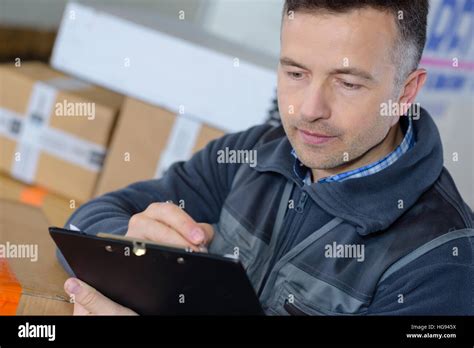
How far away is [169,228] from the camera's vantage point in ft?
3.61

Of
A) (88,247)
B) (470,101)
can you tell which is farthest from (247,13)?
(88,247)

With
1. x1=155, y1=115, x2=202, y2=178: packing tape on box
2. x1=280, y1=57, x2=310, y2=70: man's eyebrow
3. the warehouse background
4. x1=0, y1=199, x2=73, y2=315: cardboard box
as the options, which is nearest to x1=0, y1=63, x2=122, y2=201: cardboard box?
x1=155, y1=115, x2=202, y2=178: packing tape on box

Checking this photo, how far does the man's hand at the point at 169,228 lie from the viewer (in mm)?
1087

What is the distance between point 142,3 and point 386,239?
207 centimetres

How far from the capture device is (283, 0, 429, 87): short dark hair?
1.10 metres

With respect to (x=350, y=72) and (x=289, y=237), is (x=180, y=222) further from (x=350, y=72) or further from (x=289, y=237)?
(x=350, y=72)

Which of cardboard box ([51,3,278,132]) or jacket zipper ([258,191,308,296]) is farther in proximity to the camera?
cardboard box ([51,3,278,132])

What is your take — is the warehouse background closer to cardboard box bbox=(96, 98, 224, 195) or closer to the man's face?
cardboard box bbox=(96, 98, 224, 195)

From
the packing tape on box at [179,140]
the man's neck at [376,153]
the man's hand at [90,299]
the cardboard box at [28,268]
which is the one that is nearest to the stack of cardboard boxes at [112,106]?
the packing tape on box at [179,140]

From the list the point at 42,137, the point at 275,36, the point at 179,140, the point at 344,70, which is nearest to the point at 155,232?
the point at 344,70

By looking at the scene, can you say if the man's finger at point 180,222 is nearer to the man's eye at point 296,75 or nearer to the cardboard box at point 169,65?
the man's eye at point 296,75

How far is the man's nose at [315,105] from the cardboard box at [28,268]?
0.42m

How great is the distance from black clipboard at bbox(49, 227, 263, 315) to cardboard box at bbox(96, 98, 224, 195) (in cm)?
78

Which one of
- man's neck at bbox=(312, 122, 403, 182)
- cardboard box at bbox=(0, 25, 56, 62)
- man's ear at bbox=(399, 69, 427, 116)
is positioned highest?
cardboard box at bbox=(0, 25, 56, 62)
